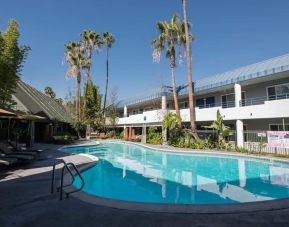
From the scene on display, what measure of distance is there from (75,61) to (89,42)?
483 centimetres

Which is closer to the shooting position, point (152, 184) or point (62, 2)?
point (152, 184)

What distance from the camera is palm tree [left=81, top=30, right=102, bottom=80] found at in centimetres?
4144

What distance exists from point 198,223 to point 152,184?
6612 millimetres

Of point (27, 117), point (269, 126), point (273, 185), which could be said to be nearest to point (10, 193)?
Answer: point (27, 117)

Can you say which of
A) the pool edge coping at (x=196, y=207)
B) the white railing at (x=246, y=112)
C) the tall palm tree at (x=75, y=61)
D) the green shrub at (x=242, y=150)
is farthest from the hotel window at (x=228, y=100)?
the tall palm tree at (x=75, y=61)

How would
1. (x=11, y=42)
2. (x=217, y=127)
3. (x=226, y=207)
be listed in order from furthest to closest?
(x=217, y=127) → (x=11, y=42) → (x=226, y=207)

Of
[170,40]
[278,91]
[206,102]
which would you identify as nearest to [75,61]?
[170,40]

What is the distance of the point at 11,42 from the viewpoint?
16.9 metres

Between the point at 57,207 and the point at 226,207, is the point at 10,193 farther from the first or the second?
the point at 226,207

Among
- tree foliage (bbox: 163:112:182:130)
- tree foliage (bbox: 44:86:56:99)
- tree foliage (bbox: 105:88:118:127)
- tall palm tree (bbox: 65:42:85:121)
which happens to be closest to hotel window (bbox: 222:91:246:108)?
tree foliage (bbox: 163:112:182:130)

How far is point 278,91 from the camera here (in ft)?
69.5

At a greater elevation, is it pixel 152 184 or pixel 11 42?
pixel 11 42

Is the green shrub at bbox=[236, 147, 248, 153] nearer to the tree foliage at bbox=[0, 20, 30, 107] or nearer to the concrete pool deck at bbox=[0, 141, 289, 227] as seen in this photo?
the concrete pool deck at bbox=[0, 141, 289, 227]

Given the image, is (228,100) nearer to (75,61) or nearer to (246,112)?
(246,112)
